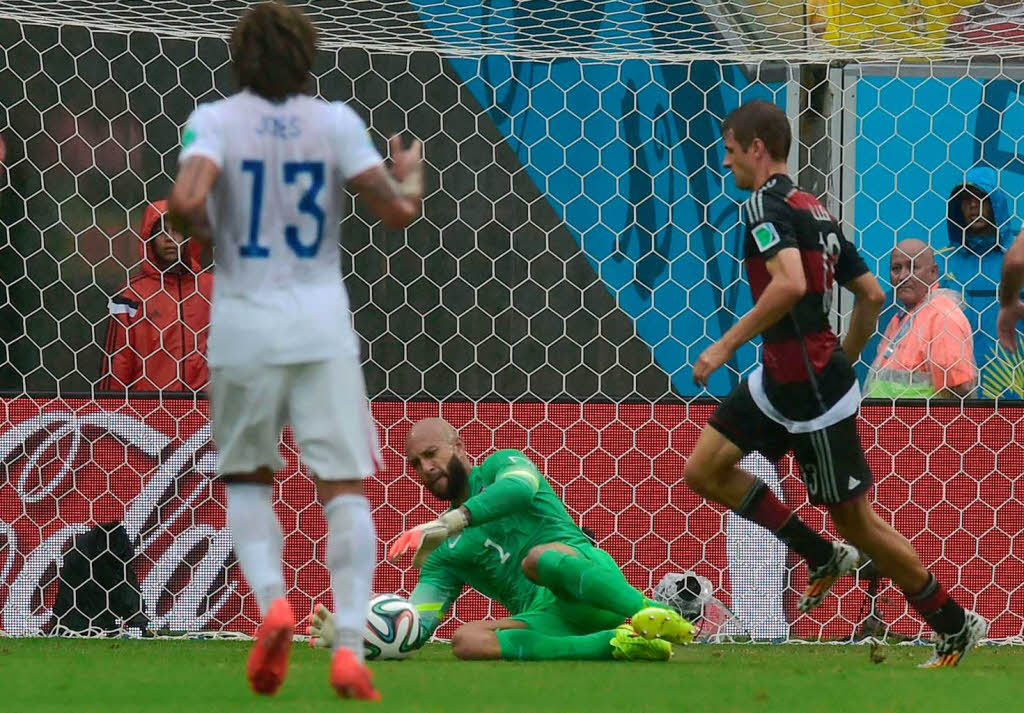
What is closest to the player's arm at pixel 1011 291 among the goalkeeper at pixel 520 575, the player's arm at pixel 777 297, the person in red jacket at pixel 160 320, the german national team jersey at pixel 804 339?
the german national team jersey at pixel 804 339

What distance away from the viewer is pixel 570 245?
7.57m

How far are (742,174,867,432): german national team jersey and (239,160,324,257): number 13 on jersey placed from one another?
66.8 inches

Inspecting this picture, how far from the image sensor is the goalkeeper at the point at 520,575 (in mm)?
5348

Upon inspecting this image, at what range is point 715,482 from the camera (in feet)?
17.8

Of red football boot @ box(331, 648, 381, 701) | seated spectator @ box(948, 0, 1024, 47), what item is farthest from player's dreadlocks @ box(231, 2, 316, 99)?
seated spectator @ box(948, 0, 1024, 47)

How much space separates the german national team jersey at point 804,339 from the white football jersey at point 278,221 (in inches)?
66.3

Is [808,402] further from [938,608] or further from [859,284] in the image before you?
[938,608]

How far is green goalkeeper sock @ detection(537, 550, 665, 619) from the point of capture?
5.39 metres

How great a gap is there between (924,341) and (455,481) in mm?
2193

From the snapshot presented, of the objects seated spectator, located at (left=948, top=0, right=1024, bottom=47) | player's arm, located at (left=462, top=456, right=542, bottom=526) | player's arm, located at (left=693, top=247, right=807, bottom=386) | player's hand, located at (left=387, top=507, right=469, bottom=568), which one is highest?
seated spectator, located at (left=948, top=0, right=1024, bottom=47)

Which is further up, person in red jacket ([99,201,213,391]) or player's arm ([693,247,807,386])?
player's arm ([693,247,807,386])

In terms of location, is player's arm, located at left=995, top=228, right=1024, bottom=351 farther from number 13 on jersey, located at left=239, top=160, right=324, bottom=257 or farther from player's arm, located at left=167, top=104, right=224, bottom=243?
player's arm, located at left=167, top=104, right=224, bottom=243

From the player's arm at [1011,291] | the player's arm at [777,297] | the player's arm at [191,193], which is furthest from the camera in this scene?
the player's arm at [1011,291]

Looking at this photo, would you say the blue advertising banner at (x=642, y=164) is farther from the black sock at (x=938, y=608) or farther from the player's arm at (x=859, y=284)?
the black sock at (x=938, y=608)
